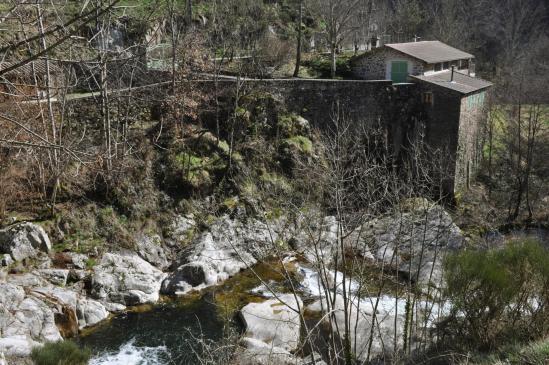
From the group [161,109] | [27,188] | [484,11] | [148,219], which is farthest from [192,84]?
[484,11]

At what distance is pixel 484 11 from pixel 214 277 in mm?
38187

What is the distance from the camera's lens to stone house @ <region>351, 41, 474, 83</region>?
24797mm

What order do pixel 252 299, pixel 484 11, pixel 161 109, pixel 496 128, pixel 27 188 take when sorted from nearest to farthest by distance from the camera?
pixel 252 299, pixel 27 188, pixel 161 109, pixel 496 128, pixel 484 11

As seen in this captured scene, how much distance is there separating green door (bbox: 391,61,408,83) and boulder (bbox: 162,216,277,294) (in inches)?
416

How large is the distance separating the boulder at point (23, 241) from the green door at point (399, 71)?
17195mm

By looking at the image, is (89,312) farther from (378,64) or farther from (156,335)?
(378,64)

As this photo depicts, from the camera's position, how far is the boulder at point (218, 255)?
644 inches

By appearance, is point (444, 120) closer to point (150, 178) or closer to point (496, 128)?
point (496, 128)

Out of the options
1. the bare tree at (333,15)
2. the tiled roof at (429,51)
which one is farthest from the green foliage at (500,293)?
the bare tree at (333,15)

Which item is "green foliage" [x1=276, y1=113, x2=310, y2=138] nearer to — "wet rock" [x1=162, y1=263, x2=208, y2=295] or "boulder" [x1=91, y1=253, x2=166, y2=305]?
"wet rock" [x1=162, y1=263, x2=208, y2=295]

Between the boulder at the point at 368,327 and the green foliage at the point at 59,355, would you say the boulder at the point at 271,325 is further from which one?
the green foliage at the point at 59,355

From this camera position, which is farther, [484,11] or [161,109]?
[484,11]

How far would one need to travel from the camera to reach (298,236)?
1877 cm

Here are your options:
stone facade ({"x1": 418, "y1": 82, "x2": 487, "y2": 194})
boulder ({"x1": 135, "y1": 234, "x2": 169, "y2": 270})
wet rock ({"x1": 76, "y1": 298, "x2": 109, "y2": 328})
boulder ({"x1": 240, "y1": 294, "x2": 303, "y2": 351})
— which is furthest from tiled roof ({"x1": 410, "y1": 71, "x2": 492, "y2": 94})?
wet rock ({"x1": 76, "y1": 298, "x2": 109, "y2": 328})
